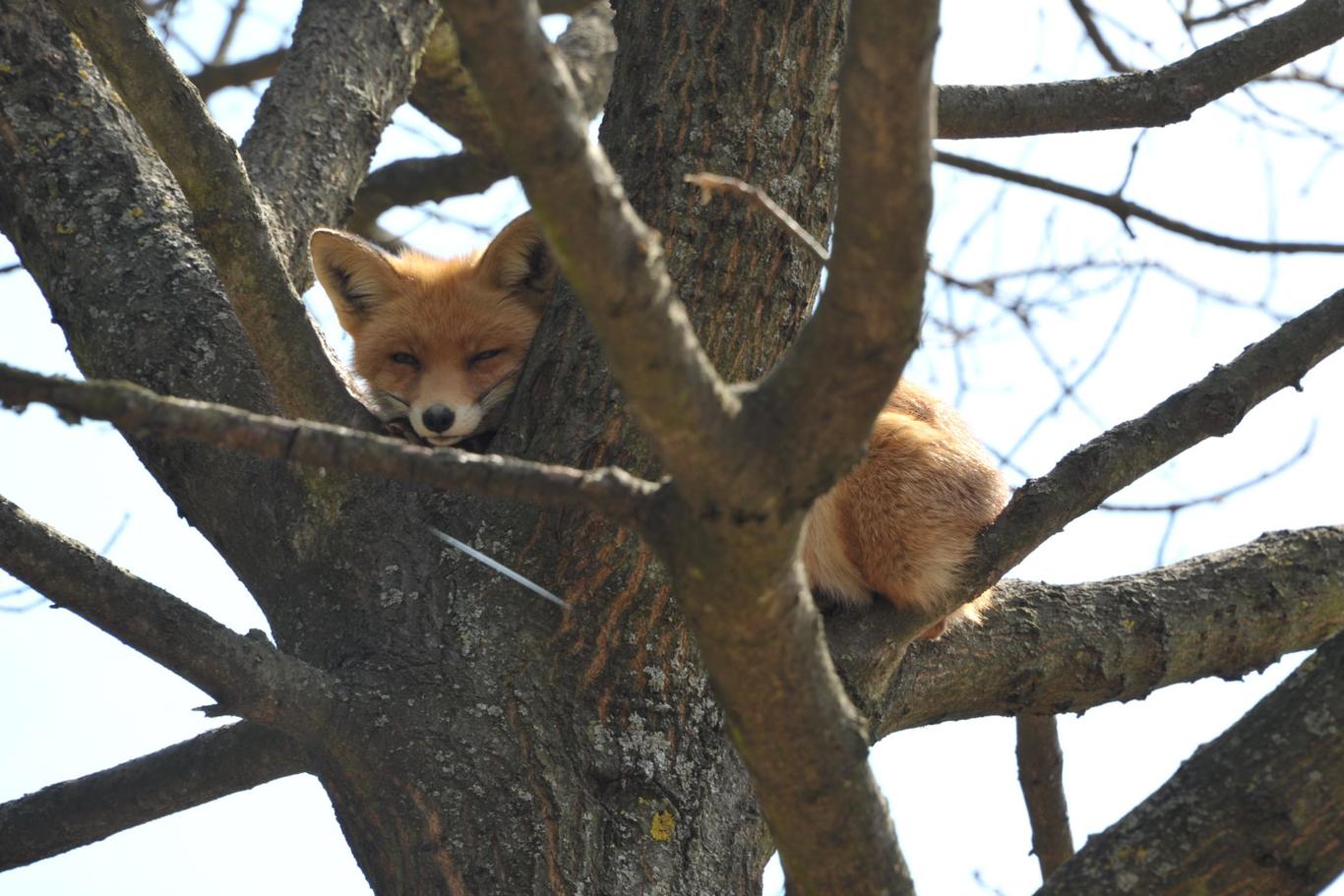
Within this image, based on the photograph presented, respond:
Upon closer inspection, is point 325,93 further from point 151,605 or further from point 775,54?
point 151,605

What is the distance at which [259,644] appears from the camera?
295 centimetres

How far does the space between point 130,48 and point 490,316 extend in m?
2.84

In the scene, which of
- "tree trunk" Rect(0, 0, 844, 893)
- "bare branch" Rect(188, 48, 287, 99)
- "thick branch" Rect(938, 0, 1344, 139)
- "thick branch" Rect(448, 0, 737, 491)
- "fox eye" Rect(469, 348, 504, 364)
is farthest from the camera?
"bare branch" Rect(188, 48, 287, 99)

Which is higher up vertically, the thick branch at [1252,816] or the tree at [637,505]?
the tree at [637,505]

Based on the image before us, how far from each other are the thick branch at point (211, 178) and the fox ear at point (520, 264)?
8.08 feet

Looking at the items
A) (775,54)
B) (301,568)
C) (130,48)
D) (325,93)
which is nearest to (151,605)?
(301,568)

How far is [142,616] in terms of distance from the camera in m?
2.88

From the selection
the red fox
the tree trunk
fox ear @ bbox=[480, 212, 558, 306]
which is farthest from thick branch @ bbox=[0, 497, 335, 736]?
fox ear @ bbox=[480, 212, 558, 306]

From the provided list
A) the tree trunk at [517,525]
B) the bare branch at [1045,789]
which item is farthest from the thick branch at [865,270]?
the bare branch at [1045,789]

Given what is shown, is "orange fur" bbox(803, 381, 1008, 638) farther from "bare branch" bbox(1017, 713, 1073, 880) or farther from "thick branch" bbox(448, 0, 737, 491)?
"thick branch" bbox(448, 0, 737, 491)

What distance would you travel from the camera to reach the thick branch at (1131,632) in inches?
156

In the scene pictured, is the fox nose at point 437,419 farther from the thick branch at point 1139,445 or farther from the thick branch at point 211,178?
the thick branch at point 1139,445

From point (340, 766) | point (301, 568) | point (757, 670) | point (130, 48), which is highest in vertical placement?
point (130, 48)

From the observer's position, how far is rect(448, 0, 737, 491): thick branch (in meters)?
1.72
